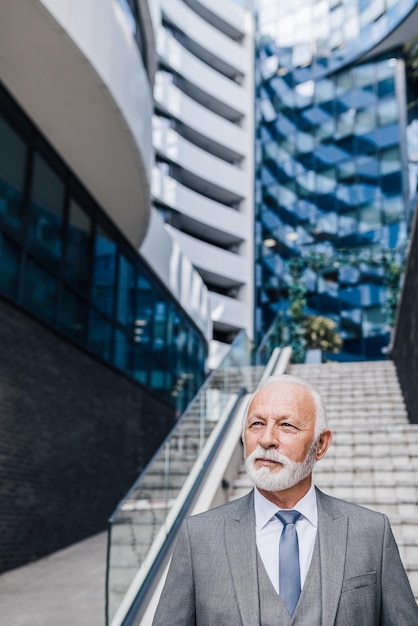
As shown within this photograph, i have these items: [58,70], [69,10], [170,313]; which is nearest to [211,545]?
[69,10]

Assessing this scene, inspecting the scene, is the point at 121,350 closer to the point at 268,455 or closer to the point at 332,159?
the point at 268,455

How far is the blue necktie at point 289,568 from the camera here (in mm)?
1637

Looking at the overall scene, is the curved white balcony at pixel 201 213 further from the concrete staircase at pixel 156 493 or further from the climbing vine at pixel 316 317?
the concrete staircase at pixel 156 493

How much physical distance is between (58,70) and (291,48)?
27.1 m

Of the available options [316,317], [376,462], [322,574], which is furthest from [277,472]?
[316,317]

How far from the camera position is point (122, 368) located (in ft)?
Result: 39.1

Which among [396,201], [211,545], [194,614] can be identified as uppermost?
[396,201]

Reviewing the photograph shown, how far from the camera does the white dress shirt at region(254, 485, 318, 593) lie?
1709 mm

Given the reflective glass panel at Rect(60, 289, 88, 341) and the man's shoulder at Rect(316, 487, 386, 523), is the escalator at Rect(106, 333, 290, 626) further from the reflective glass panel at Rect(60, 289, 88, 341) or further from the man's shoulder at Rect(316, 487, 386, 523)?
the man's shoulder at Rect(316, 487, 386, 523)

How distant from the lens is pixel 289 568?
1660 mm

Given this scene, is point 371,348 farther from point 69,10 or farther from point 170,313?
point 69,10

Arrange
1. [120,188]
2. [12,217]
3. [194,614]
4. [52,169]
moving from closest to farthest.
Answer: [194,614], [12,217], [52,169], [120,188]

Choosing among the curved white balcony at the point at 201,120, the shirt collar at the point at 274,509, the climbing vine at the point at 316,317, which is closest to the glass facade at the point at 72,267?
the climbing vine at the point at 316,317

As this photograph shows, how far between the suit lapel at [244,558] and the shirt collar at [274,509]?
0.08 feet
